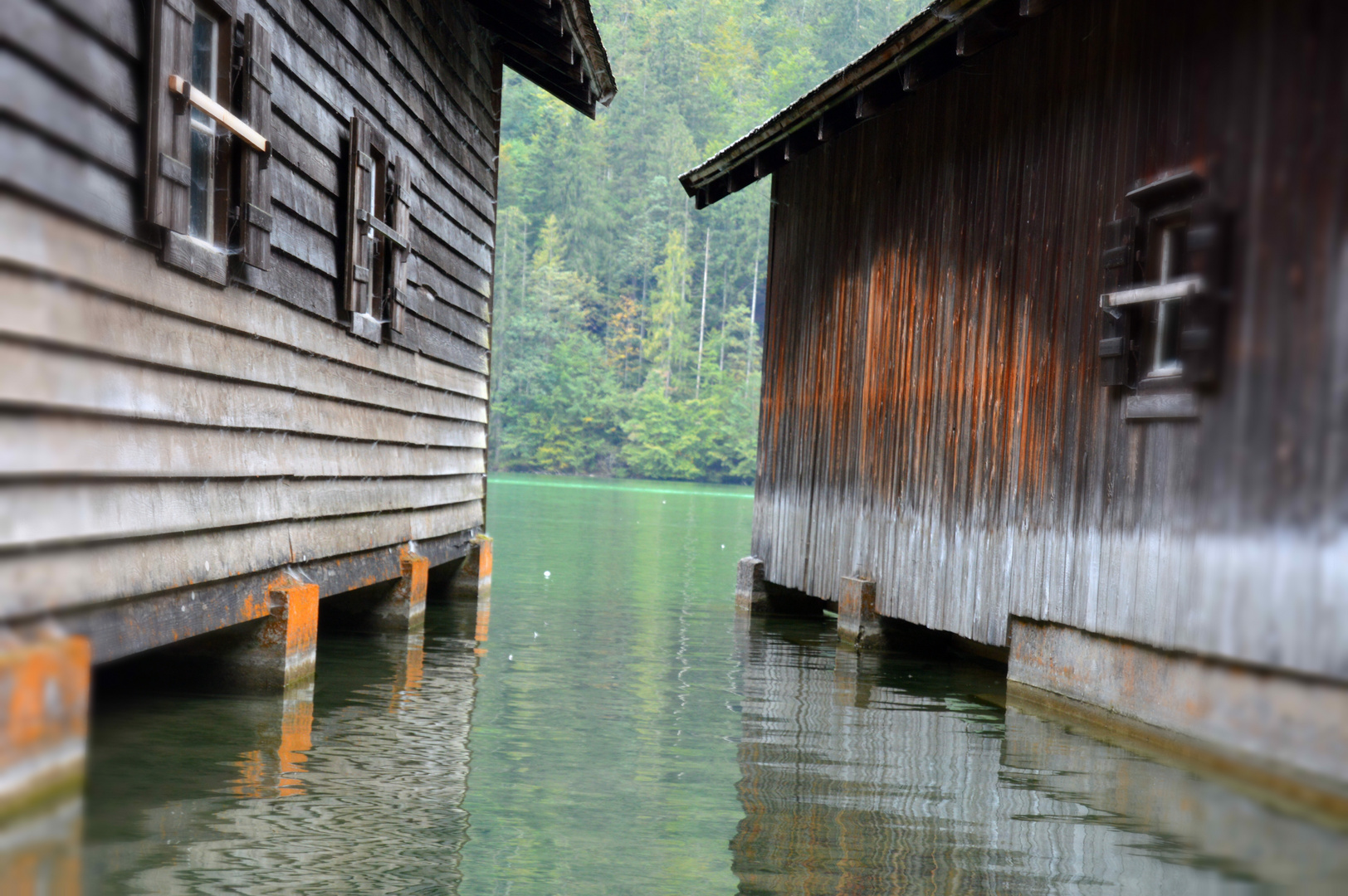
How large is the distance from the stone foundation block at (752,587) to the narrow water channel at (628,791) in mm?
3399

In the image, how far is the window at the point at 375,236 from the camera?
8383mm

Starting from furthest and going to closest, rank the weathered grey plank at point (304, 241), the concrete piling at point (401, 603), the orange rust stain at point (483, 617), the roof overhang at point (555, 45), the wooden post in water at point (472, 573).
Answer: the wooden post in water at point (472, 573), the roof overhang at point (555, 45), the orange rust stain at point (483, 617), the concrete piling at point (401, 603), the weathered grey plank at point (304, 241)

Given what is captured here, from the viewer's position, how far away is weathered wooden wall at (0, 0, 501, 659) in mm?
4191

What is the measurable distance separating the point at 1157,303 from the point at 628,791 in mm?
3826

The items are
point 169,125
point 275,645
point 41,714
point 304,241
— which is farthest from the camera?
point 304,241

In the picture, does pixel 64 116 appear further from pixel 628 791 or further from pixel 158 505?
pixel 628 791

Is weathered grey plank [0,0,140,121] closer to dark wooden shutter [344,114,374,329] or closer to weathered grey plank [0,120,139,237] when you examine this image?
weathered grey plank [0,120,139,237]

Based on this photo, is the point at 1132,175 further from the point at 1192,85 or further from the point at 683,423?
the point at 683,423

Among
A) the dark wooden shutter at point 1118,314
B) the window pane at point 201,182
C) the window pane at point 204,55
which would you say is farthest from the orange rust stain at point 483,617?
the dark wooden shutter at point 1118,314

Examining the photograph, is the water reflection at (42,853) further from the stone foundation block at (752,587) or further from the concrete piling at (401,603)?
the stone foundation block at (752,587)

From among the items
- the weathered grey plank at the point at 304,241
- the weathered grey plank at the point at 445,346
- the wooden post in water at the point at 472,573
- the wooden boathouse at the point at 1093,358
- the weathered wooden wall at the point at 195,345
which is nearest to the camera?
the weathered wooden wall at the point at 195,345

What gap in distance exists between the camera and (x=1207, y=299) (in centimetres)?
543

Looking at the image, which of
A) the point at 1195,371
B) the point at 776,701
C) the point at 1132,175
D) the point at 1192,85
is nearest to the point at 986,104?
the point at 1132,175

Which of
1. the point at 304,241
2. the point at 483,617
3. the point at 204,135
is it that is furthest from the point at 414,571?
the point at 204,135
